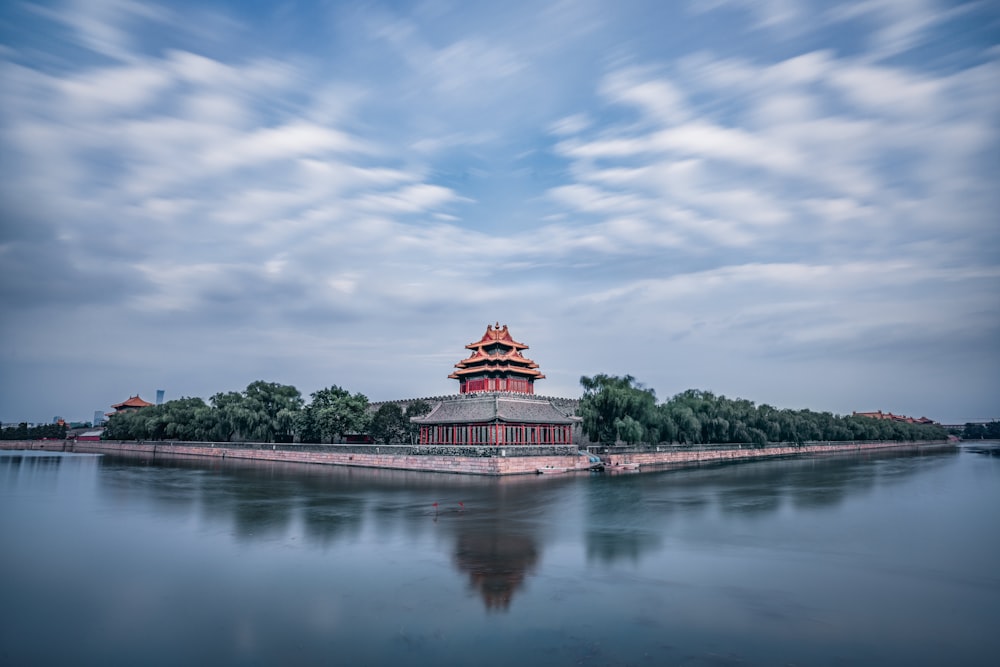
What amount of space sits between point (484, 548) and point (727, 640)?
9375 mm

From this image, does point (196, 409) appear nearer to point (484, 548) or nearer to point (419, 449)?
point (419, 449)

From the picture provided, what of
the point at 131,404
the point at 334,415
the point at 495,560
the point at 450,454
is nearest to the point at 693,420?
the point at 450,454

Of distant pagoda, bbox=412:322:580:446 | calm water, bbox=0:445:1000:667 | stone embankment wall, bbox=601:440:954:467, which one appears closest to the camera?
calm water, bbox=0:445:1000:667

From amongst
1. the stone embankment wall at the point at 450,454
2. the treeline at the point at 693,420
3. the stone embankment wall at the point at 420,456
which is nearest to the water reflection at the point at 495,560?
the stone embankment wall at the point at 420,456

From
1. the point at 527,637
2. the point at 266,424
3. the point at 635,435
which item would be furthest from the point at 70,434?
the point at 527,637

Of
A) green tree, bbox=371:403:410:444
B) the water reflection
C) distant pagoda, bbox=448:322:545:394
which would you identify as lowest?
the water reflection

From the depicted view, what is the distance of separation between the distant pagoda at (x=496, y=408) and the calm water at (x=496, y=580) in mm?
19440

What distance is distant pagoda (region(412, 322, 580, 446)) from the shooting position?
171 feet

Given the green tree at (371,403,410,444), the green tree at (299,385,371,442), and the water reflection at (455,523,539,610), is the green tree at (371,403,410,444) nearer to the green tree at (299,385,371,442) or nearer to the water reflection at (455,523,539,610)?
the green tree at (299,385,371,442)

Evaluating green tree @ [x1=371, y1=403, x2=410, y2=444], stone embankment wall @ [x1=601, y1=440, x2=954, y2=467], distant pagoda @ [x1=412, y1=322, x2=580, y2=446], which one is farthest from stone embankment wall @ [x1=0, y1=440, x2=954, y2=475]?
green tree @ [x1=371, y1=403, x2=410, y2=444]

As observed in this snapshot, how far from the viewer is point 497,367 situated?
6069 centimetres

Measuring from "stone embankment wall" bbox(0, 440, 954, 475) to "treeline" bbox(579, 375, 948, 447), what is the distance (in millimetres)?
1639

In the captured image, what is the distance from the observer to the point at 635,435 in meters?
54.0

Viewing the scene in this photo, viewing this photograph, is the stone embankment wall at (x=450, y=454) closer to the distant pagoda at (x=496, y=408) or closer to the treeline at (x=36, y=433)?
the distant pagoda at (x=496, y=408)
